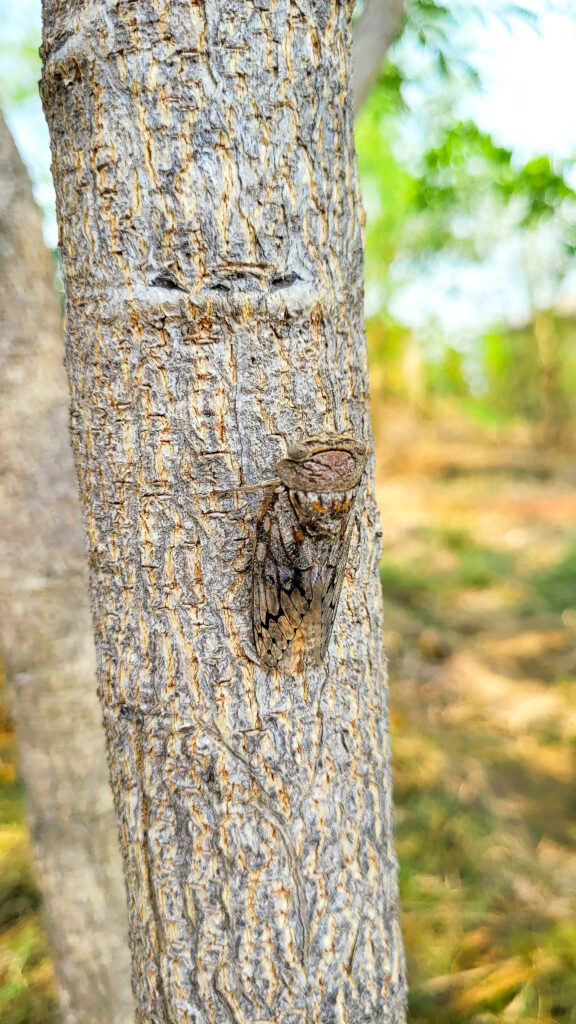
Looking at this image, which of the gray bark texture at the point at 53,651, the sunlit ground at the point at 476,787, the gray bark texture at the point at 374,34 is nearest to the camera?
the gray bark texture at the point at 53,651

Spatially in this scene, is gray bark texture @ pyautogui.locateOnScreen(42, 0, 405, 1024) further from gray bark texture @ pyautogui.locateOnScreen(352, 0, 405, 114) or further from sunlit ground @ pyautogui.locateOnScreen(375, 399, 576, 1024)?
sunlit ground @ pyautogui.locateOnScreen(375, 399, 576, 1024)

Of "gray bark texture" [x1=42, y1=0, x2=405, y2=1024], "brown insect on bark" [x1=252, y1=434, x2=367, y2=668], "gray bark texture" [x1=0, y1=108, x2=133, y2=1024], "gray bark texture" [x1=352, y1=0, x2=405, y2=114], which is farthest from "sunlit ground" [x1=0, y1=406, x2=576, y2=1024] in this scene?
"gray bark texture" [x1=352, y1=0, x2=405, y2=114]

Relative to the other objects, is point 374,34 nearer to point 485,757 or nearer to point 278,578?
point 278,578

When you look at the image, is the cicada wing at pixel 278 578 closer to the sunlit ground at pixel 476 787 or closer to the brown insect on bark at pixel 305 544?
the brown insect on bark at pixel 305 544

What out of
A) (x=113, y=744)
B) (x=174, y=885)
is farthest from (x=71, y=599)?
(x=174, y=885)

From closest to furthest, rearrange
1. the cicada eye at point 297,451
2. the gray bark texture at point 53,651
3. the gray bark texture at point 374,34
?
1. the cicada eye at point 297,451
2. the gray bark texture at point 53,651
3. the gray bark texture at point 374,34

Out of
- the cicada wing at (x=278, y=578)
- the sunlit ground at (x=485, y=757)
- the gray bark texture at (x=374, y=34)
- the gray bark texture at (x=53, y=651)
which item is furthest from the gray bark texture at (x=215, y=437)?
the sunlit ground at (x=485, y=757)
